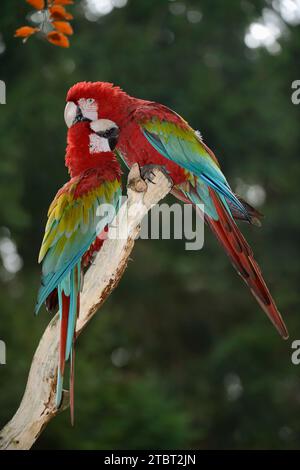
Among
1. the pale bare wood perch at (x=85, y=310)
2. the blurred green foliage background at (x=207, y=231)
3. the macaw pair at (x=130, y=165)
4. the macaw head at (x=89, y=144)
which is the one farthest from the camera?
the blurred green foliage background at (x=207, y=231)

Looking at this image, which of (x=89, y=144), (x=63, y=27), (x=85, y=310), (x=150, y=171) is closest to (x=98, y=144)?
(x=89, y=144)

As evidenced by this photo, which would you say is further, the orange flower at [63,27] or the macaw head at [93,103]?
the macaw head at [93,103]

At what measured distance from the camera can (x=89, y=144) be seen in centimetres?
215

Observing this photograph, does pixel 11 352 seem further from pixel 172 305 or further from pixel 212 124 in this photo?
pixel 212 124

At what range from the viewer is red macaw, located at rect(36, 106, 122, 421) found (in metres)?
2.02

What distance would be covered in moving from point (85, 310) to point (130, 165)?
57cm

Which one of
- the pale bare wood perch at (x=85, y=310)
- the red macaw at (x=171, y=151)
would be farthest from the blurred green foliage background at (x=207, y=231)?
the pale bare wood perch at (x=85, y=310)

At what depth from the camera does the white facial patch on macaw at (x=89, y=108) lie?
216cm

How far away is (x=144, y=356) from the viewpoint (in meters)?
6.97

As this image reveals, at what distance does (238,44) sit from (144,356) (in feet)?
11.5

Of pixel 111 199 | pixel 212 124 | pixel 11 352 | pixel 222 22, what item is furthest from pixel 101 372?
pixel 222 22

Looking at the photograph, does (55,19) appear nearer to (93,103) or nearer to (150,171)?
(93,103)

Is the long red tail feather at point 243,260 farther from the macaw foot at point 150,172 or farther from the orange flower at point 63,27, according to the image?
the orange flower at point 63,27

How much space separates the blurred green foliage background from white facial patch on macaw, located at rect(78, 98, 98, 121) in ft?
10.2
